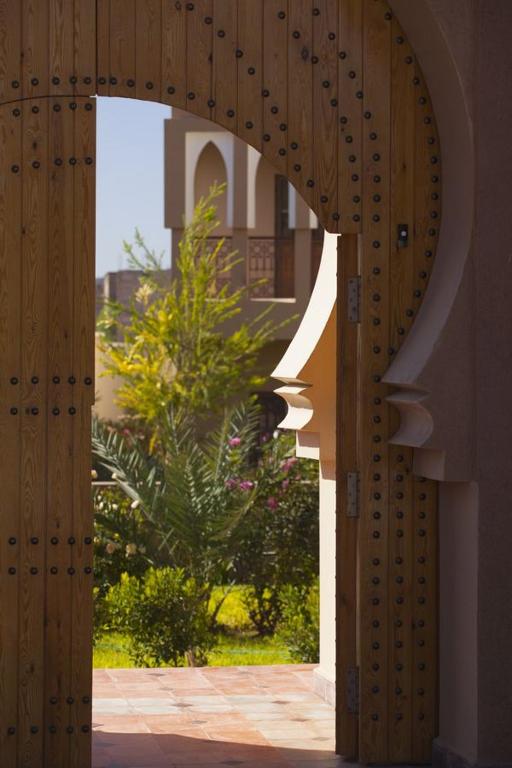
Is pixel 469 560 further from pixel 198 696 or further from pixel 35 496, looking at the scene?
pixel 198 696

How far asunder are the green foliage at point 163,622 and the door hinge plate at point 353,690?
4070mm

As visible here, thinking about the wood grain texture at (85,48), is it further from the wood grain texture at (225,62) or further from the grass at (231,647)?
the grass at (231,647)

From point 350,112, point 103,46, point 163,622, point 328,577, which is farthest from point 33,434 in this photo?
point 163,622

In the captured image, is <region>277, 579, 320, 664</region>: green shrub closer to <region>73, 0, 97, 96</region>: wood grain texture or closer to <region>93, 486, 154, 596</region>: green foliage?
<region>93, 486, 154, 596</region>: green foliage

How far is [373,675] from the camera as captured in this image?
604cm

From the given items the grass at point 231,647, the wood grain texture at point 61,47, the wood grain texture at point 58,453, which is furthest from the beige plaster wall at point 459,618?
the grass at point 231,647

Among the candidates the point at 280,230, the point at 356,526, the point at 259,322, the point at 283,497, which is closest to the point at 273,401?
the point at 259,322

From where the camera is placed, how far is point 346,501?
6066 millimetres

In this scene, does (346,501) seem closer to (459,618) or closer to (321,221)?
(459,618)

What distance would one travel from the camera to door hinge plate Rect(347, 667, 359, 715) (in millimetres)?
6066

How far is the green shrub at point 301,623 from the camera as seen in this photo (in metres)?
10.0

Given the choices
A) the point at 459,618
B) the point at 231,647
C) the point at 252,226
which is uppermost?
the point at 252,226

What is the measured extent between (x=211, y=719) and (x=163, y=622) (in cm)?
307

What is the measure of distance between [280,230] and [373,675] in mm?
19180
